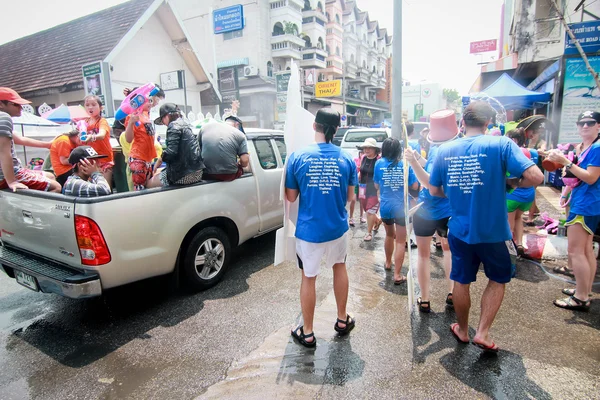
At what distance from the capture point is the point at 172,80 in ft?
45.0

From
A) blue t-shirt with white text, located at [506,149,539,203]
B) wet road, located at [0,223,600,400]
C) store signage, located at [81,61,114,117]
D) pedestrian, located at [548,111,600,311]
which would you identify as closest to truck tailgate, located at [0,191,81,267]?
wet road, located at [0,223,600,400]

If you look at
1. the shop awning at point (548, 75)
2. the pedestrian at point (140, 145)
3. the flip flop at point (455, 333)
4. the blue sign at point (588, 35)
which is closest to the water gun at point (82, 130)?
the pedestrian at point (140, 145)

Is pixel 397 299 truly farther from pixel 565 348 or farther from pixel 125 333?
pixel 125 333

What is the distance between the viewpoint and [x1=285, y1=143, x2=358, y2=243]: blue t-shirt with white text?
2.79m

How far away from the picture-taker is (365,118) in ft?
153

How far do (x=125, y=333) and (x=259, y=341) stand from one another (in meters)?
1.25

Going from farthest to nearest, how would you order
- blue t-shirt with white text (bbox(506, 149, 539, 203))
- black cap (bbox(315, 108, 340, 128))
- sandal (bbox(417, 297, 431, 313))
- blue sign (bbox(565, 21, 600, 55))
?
blue sign (bbox(565, 21, 600, 55)) → blue t-shirt with white text (bbox(506, 149, 539, 203)) → sandal (bbox(417, 297, 431, 313)) → black cap (bbox(315, 108, 340, 128))

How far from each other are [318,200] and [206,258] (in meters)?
1.79

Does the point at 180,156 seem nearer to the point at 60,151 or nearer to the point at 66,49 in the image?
the point at 60,151

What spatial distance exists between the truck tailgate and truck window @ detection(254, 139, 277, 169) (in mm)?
2443

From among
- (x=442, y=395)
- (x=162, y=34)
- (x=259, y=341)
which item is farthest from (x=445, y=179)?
(x=162, y=34)

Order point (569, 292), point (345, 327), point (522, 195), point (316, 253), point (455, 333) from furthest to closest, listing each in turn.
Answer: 1. point (522, 195)
2. point (569, 292)
3. point (345, 327)
4. point (455, 333)
5. point (316, 253)

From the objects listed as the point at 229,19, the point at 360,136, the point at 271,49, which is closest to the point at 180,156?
the point at 360,136

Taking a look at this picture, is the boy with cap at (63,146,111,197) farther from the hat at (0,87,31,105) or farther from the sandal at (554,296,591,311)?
the sandal at (554,296,591,311)
